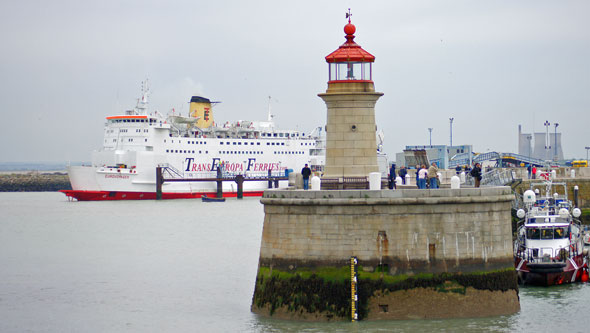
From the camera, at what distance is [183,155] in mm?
83688

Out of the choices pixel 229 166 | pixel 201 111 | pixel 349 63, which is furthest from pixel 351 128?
pixel 201 111

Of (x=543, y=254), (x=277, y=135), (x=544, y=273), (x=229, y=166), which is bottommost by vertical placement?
(x=544, y=273)

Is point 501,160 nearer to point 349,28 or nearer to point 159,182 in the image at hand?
point 159,182

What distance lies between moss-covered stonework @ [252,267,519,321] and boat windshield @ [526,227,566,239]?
781 centimetres

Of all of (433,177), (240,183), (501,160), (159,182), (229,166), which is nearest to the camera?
(433,177)

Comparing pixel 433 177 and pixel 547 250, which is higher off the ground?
pixel 433 177

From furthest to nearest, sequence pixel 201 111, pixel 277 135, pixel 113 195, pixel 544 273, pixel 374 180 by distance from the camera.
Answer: pixel 277 135, pixel 201 111, pixel 113 195, pixel 544 273, pixel 374 180

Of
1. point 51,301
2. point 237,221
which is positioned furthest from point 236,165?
point 51,301

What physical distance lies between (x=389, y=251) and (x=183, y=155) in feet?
222

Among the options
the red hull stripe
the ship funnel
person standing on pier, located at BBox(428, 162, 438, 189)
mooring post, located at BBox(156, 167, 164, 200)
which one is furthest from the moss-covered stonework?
the ship funnel

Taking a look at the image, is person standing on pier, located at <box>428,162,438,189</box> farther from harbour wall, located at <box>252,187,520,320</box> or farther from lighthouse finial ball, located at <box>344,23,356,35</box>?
lighthouse finial ball, located at <box>344,23,356,35</box>

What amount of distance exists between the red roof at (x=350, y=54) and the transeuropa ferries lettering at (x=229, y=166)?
63692 millimetres

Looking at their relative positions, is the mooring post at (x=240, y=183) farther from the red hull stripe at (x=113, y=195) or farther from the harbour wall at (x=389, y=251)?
the harbour wall at (x=389, y=251)

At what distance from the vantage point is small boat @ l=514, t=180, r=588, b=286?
952 inches
